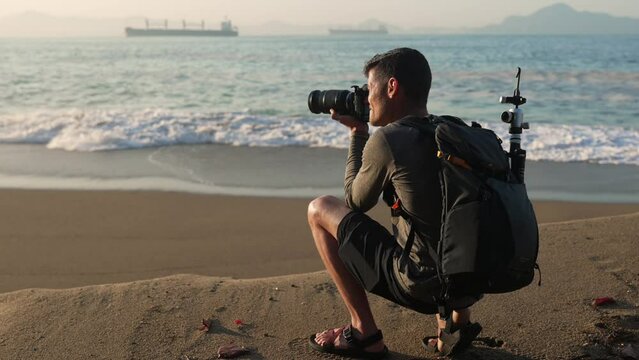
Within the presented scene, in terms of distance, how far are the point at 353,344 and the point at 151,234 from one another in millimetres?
2686

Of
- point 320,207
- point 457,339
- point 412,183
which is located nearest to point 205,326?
point 320,207

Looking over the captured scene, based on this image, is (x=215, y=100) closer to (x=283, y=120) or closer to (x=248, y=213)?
(x=283, y=120)

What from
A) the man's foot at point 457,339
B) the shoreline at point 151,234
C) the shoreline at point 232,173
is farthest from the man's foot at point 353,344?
the shoreline at point 232,173

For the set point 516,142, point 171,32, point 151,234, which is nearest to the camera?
point 516,142

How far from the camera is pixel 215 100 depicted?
15219mm

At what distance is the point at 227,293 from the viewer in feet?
11.3

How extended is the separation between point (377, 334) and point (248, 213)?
2.99 meters

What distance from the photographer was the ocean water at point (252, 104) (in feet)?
29.7

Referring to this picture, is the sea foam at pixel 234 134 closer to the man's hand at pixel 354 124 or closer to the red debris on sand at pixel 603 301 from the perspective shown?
the red debris on sand at pixel 603 301

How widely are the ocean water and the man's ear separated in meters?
4.31

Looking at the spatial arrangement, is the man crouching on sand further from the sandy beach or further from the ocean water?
the ocean water

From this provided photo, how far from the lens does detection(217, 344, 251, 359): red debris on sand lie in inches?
109

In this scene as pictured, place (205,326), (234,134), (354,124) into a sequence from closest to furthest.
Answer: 1. (354,124)
2. (205,326)
3. (234,134)

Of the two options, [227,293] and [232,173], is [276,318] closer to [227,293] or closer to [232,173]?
[227,293]
